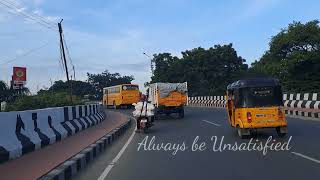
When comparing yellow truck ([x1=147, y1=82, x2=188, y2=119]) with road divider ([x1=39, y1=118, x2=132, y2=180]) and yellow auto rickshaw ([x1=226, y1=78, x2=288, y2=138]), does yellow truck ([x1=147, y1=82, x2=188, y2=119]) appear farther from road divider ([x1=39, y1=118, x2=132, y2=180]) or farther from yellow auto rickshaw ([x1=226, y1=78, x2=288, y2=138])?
road divider ([x1=39, y1=118, x2=132, y2=180])

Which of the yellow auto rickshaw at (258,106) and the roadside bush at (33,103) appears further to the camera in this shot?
the roadside bush at (33,103)

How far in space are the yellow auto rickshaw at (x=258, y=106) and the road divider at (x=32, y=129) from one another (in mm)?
5892

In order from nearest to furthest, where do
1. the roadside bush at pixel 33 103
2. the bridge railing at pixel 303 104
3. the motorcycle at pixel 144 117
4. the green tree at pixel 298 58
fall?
the motorcycle at pixel 144 117 < the roadside bush at pixel 33 103 < the bridge railing at pixel 303 104 < the green tree at pixel 298 58

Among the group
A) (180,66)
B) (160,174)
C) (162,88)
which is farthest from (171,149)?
(180,66)

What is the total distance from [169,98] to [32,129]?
2074 cm

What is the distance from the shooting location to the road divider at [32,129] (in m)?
11.9

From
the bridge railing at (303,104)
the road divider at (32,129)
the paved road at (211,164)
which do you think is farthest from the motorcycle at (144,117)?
the bridge railing at (303,104)

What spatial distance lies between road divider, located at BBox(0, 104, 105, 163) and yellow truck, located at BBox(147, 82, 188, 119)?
1378 cm

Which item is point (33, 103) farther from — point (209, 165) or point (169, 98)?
point (209, 165)

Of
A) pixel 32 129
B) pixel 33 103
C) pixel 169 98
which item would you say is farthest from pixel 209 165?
pixel 169 98

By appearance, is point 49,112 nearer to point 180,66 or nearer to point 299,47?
point 299,47

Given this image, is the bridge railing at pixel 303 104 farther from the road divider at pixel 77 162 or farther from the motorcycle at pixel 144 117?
the road divider at pixel 77 162

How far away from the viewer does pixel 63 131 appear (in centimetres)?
1784

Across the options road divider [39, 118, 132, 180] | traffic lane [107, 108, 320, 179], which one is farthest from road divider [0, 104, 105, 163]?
traffic lane [107, 108, 320, 179]
